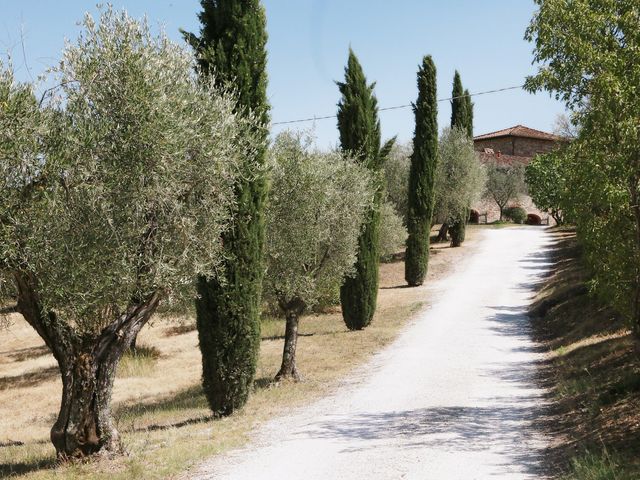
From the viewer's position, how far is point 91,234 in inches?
349

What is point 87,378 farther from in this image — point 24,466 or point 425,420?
point 425,420

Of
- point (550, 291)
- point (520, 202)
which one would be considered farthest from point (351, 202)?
point (520, 202)

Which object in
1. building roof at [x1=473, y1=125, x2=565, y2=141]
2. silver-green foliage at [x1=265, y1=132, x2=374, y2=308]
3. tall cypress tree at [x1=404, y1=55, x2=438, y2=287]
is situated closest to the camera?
silver-green foliage at [x1=265, y1=132, x2=374, y2=308]

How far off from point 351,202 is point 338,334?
7.72 metres

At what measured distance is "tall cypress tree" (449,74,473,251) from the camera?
44562 millimetres

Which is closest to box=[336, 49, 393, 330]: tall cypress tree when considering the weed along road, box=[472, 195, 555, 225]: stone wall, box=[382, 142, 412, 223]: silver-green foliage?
the weed along road

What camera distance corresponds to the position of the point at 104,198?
884 centimetres

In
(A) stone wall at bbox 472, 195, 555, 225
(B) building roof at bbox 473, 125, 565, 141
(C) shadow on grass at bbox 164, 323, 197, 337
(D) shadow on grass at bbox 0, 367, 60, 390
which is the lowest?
(D) shadow on grass at bbox 0, 367, 60, 390

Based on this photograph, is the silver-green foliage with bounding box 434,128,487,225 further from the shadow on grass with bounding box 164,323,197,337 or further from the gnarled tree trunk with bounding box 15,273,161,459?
the gnarled tree trunk with bounding box 15,273,161,459

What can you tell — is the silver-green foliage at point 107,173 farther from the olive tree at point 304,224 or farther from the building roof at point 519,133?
the building roof at point 519,133

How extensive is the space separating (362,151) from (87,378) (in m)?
15.7

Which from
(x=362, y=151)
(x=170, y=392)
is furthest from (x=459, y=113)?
(x=170, y=392)

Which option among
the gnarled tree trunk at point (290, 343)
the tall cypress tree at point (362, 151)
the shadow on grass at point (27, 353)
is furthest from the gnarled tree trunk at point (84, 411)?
the shadow on grass at point (27, 353)

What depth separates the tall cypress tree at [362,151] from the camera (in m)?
23.7
